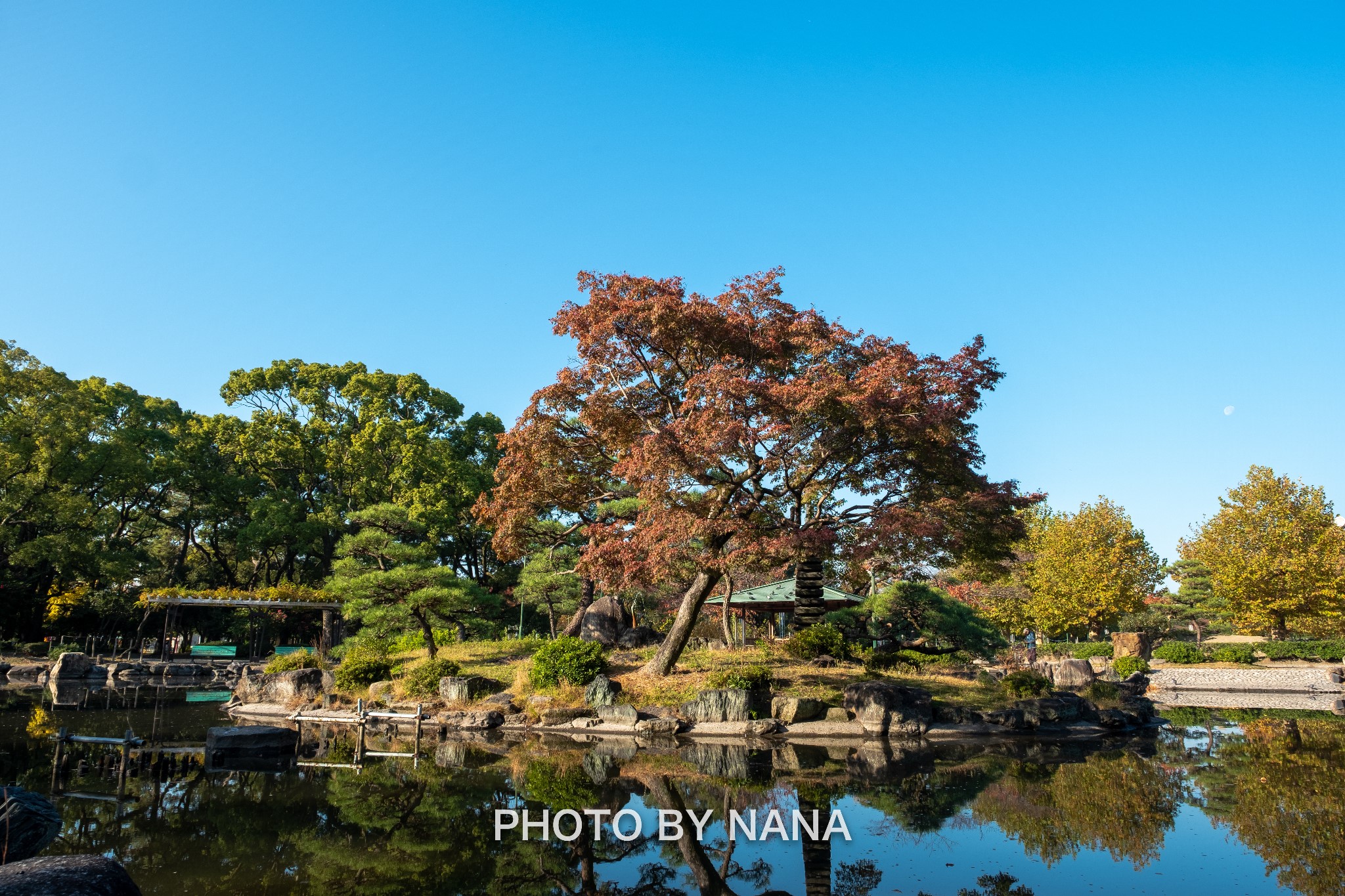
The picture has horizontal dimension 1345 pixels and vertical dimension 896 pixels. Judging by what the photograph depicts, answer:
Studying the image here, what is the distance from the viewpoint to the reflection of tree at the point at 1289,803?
20.7 feet

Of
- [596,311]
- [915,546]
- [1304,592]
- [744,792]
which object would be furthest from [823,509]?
[1304,592]

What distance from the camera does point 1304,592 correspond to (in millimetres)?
29859

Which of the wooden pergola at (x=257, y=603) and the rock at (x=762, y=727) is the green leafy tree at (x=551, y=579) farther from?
the rock at (x=762, y=727)

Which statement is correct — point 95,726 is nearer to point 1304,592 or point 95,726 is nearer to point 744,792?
point 744,792

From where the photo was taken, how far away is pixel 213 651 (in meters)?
34.2

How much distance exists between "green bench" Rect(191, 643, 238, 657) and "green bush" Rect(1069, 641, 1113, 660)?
123 ft

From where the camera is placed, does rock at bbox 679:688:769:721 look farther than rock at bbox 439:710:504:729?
No

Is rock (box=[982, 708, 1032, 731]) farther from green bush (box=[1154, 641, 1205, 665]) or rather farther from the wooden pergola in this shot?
the wooden pergola

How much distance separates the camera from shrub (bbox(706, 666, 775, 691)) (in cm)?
1581

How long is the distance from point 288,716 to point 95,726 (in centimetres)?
346

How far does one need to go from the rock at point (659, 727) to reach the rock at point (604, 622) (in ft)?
21.1

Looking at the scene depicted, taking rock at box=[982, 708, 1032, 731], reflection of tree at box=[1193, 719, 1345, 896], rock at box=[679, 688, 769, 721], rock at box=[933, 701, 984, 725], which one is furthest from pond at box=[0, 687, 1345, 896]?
rock at box=[679, 688, 769, 721]

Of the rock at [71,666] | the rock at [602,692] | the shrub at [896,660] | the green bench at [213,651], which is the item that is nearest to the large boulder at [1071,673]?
the shrub at [896,660]

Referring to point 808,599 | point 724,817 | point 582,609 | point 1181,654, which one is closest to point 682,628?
point 808,599
